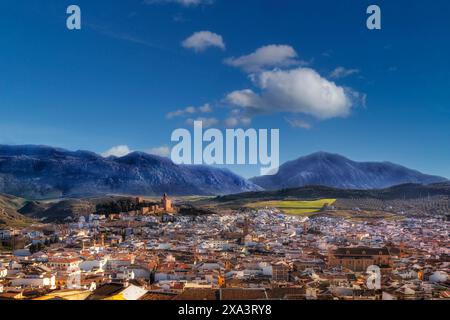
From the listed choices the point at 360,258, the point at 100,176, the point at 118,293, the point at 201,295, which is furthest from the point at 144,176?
the point at 201,295

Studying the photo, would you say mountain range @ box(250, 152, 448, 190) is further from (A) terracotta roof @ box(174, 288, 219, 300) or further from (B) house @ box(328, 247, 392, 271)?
(A) terracotta roof @ box(174, 288, 219, 300)

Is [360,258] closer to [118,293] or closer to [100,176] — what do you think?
[118,293]

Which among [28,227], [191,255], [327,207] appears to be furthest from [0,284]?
[327,207]

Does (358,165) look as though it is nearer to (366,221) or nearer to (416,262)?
(366,221)

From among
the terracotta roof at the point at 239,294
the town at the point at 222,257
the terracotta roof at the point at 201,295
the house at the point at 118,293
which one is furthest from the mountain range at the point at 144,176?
the terracotta roof at the point at 239,294

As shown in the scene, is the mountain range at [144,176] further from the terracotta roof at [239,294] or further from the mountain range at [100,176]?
the terracotta roof at [239,294]

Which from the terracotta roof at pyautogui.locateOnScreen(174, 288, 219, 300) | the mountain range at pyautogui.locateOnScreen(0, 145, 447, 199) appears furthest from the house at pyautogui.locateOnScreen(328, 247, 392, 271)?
the mountain range at pyautogui.locateOnScreen(0, 145, 447, 199)
